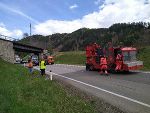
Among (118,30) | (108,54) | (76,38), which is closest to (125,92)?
(108,54)

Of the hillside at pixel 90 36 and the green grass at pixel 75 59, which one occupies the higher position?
the hillside at pixel 90 36

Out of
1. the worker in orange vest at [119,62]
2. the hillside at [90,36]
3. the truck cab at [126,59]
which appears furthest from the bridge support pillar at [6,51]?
the hillside at [90,36]

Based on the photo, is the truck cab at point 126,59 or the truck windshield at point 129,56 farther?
the truck windshield at point 129,56

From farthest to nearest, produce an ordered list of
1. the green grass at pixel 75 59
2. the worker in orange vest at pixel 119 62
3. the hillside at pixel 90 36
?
1. the hillside at pixel 90 36
2. the green grass at pixel 75 59
3. the worker in orange vest at pixel 119 62

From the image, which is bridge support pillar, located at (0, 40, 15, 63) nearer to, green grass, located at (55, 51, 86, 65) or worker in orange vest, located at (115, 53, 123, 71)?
green grass, located at (55, 51, 86, 65)

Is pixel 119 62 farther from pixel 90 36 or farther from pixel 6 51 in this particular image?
pixel 90 36

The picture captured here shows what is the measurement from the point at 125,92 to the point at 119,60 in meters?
12.3

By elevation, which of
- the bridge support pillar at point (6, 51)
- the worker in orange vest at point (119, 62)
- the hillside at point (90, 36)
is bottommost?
the worker in orange vest at point (119, 62)

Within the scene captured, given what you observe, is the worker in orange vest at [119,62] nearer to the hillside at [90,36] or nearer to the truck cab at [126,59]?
the truck cab at [126,59]

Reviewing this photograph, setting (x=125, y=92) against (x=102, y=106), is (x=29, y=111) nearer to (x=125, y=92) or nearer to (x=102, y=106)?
(x=102, y=106)

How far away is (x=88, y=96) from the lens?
14.7m

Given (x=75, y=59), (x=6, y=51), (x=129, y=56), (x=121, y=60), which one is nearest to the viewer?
(x=121, y=60)

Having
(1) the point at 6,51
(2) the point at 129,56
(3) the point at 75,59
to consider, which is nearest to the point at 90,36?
(3) the point at 75,59

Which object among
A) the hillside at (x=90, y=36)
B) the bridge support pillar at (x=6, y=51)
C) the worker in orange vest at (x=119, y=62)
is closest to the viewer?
the worker in orange vest at (x=119, y=62)
